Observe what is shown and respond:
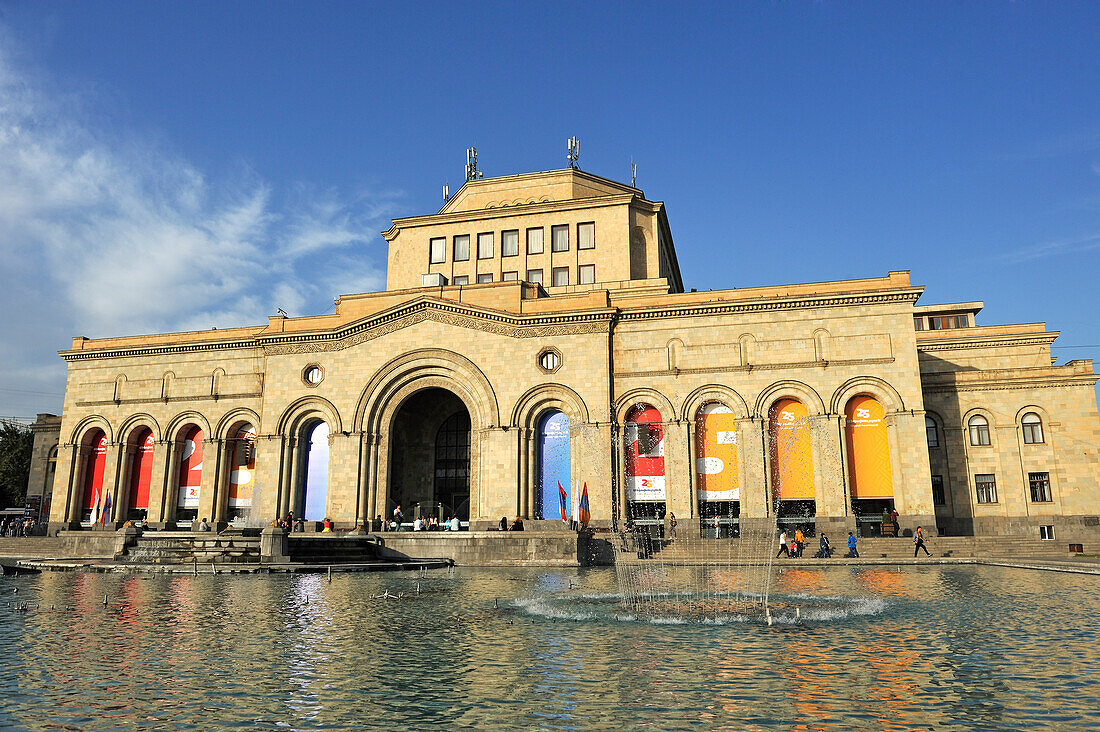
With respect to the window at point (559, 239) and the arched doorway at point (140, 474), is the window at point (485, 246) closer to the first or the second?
the window at point (559, 239)

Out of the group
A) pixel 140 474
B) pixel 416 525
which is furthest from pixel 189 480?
pixel 416 525

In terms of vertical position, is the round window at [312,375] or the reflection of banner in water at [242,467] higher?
the round window at [312,375]

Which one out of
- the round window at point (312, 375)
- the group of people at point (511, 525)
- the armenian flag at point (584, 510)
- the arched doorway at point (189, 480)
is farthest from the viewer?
the arched doorway at point (189, 480)

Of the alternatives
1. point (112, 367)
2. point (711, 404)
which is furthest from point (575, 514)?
point (112, 367)

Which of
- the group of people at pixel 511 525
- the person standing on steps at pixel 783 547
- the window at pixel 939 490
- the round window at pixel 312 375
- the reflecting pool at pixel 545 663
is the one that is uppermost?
the round window at pixel 312 375

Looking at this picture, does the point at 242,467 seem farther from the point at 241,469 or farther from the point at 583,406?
the point at 583,406

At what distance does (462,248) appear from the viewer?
45.9 m

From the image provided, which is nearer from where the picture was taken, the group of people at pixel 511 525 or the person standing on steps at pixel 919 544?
the person standing on steps at pixel 919 544

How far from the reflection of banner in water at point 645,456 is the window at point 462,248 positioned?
617 inches

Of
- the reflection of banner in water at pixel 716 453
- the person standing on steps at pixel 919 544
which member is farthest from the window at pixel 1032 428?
the reflection of banner in water at pixel 716 453

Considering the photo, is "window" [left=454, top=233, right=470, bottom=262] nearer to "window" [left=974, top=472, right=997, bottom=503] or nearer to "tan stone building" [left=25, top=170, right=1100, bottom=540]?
"tan stone building" [left=25, top=170, right=1100, bottom=540]

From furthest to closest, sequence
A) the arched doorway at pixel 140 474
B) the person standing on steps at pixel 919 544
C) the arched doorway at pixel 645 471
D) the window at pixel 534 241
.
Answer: the window at pixel 534 241 → the arched doorway at pixel 140 474 → the arched doorway at pixel 645 471 → the person standing on steps at pixel 919 544

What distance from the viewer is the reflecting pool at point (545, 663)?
22.6 ft

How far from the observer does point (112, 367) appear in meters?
44.0
